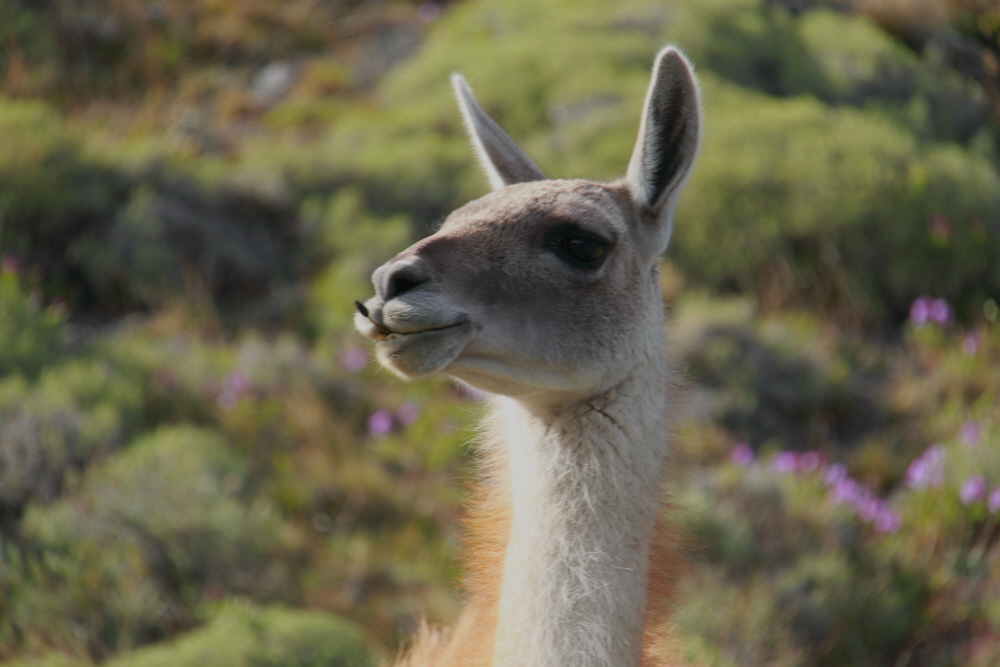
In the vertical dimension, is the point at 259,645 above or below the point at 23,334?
below

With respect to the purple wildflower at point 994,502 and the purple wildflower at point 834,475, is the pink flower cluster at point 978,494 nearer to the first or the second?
the purple wildflower at point 994,502

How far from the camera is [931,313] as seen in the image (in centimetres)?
619

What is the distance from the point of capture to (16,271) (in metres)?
5.76

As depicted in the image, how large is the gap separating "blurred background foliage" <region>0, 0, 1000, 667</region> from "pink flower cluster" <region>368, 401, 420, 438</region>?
19mm

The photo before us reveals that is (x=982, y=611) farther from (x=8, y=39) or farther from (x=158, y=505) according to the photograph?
(x=8, y=39)

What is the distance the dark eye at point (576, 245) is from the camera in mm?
2236

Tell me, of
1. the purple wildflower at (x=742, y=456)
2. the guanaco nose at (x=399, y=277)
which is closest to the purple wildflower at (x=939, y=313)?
the purple wildflower at (x=742, y=456)

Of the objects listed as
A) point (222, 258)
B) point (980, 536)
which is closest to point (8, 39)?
point (222, 258)

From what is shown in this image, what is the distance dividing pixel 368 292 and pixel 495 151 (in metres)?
3.74

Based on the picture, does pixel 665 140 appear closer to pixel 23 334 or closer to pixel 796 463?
pixel 796 463

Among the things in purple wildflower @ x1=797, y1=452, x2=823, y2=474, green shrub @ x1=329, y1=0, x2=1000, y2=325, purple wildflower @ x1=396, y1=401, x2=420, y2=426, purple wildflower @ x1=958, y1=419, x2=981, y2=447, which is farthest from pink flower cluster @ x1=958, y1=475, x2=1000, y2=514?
purple wildflower @ x1=396, y1=401, x2=420, y2=426

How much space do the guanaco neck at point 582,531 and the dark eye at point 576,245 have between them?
0.32 metres

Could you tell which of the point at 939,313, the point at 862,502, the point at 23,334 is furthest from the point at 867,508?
the point at 23,334

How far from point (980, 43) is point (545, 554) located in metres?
8.21
